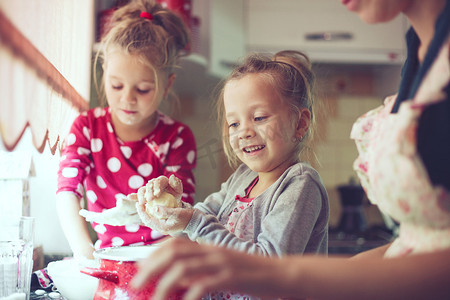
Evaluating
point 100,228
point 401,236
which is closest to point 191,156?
point 100,228

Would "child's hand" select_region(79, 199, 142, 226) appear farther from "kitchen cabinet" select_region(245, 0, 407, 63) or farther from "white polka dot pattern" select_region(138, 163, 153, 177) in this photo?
"kitchen cabinet" select_region(245, 0, 407, 63)

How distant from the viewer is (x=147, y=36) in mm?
1045

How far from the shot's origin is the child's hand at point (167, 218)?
0.75 metres

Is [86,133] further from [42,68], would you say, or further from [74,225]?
[42,68]

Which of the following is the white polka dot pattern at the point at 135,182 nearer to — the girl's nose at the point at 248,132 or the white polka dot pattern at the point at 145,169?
the white polka dot pattern at the point at 145,169

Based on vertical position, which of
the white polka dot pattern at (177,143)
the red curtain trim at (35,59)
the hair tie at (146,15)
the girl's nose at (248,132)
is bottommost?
the white polka dot pattern at (177,143)

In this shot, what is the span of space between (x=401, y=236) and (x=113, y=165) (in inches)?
25.4

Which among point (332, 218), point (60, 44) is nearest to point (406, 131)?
point (60, 44)

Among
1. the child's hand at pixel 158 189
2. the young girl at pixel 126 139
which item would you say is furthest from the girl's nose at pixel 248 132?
the young girl at pixel 126 139

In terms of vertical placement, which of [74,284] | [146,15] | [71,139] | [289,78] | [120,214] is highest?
[146,15]

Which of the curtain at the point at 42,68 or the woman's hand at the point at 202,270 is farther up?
the curtain at the point at 42,68

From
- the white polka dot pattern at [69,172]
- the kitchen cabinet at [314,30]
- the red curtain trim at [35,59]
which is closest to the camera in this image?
the red curtain trim at [35,59]

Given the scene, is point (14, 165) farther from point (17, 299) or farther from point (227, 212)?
point (227, 212)

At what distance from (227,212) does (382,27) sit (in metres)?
1.96
